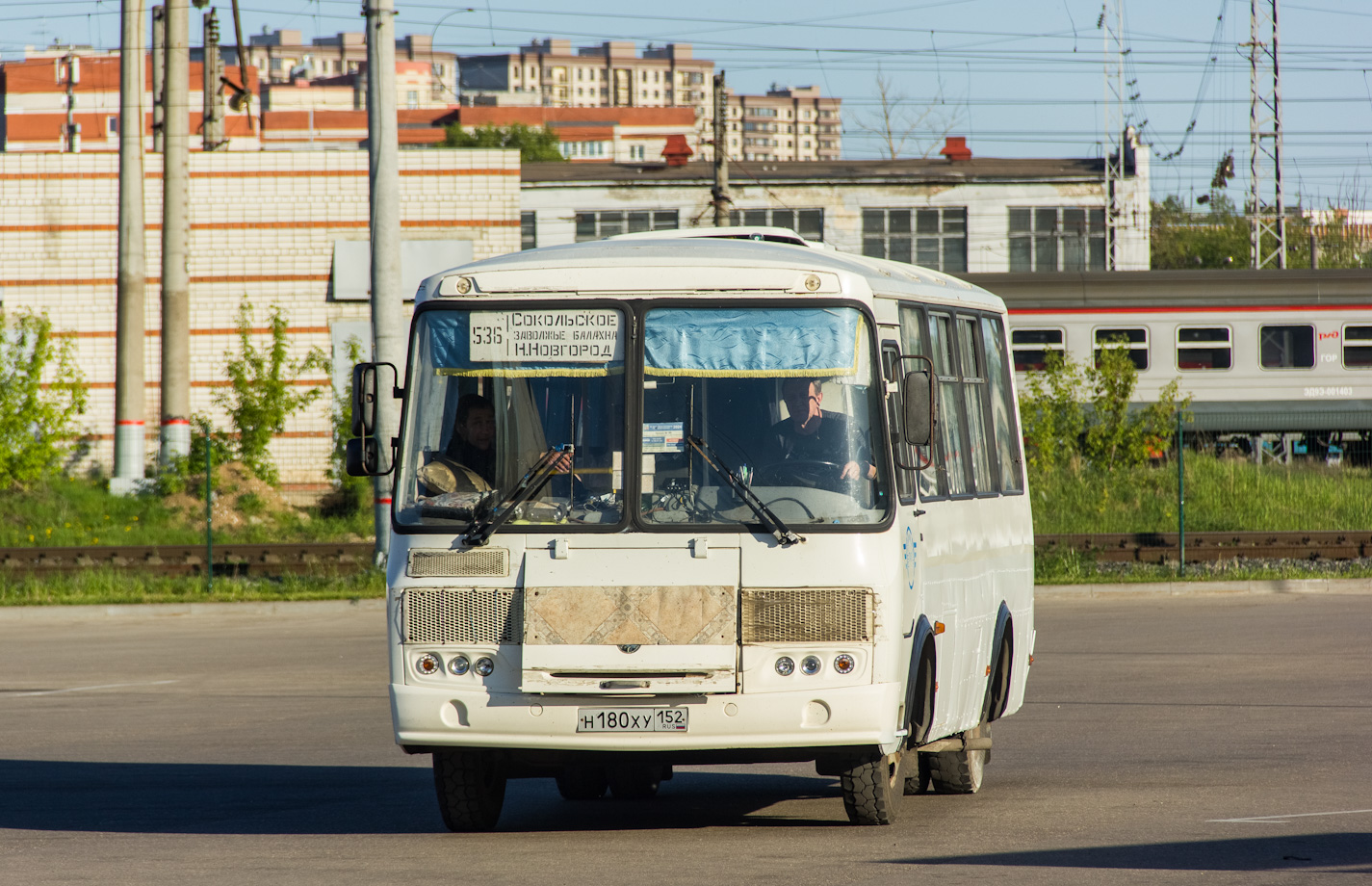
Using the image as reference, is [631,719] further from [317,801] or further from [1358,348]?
[1358,348]

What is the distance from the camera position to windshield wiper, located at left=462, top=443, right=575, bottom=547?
7.62 m

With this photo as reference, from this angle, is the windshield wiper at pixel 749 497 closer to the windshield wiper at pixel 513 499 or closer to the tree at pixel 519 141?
the windshield wiper at pixel 513 499

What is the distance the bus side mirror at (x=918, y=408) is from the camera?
302 inches

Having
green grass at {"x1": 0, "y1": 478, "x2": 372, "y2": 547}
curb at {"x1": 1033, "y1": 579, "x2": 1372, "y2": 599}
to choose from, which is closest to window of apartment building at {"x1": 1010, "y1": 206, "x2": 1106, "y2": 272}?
green grass at {"x1": 0, "y1": 478, "x2": 372, "y2": 547}

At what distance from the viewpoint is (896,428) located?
26.0ft

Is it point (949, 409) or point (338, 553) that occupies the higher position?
point (949, 409)

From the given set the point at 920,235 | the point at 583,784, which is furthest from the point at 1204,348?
the point at 583,784

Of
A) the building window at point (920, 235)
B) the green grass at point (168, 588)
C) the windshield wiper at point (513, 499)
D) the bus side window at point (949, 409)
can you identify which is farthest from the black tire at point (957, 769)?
the building window at point (920, 235)

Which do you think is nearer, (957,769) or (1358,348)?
(957,769)

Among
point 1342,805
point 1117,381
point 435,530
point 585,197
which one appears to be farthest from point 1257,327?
point 435,530

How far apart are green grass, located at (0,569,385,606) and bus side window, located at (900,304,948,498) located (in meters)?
14.1

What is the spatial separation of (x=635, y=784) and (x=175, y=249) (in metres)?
22.0

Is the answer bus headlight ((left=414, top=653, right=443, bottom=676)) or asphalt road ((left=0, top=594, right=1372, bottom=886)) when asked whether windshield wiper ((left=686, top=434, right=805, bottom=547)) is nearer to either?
asphalt road ((left=0, top=594, right=1372, bottom=886))

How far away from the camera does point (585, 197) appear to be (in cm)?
4947
